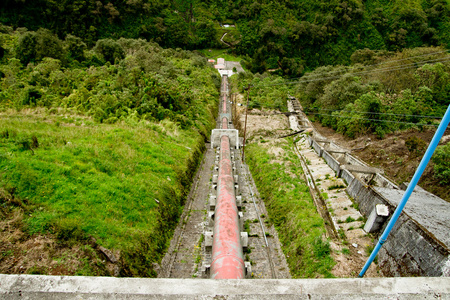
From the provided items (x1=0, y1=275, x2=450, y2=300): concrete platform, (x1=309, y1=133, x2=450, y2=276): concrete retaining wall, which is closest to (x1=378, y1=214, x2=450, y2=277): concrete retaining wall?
(x1=309, y1=133, x2=450, y2=276): concrete retaining wall

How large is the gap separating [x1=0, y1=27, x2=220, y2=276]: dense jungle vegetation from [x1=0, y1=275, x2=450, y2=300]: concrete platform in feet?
10.3

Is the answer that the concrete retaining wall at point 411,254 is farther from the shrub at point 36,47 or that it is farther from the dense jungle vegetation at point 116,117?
the shrub at point 36,47

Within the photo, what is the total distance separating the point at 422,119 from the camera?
21922mm

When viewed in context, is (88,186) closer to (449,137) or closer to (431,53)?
(449,137)

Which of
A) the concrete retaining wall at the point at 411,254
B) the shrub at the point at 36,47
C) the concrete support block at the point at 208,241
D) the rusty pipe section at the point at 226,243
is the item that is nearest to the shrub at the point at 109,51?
the shrub at the point at 36,47

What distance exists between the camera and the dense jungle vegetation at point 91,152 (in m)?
8.14

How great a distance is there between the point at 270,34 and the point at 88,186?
83688mm

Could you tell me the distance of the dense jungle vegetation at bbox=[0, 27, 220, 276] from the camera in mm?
8144

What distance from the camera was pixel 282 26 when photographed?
84.5 meters

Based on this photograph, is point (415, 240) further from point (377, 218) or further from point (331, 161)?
point (331, 161)

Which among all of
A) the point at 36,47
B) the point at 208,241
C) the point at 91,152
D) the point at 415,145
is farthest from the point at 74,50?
the point at 415,145

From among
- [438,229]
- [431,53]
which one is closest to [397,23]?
[431,53]

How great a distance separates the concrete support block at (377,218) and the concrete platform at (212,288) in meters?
6.26

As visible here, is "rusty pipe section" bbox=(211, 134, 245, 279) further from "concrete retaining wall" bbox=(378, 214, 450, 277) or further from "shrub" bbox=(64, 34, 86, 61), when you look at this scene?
"shrub" bbox=(64, 34, 86, 61)
